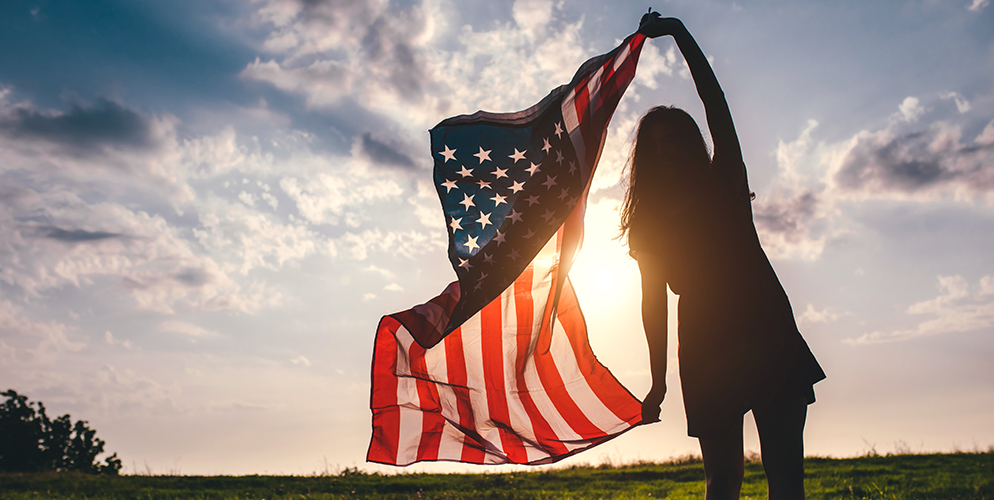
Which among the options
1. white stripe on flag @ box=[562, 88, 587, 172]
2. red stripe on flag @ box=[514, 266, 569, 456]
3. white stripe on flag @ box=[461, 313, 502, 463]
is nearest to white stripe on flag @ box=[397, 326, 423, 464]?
white stripe on flag @ box=[461, 313, 502, 463]

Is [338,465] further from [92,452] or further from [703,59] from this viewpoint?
[92,452]

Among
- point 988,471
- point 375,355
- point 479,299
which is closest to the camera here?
point 479,299

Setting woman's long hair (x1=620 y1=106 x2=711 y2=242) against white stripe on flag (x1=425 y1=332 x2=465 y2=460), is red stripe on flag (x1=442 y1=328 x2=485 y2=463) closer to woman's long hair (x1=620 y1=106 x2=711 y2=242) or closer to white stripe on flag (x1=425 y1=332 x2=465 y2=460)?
white stripe on flag (x1=425 y1=332 x2=465 y2=460)

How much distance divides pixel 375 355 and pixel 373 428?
0.59m

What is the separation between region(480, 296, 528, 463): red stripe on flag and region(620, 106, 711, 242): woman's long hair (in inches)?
67.3

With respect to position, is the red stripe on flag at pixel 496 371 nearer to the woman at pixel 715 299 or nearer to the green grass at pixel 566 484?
the woman at pixel 715 299

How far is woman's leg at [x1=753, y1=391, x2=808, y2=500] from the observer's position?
2619 millimetres

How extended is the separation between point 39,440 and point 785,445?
3411 cm

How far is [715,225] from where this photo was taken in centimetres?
294

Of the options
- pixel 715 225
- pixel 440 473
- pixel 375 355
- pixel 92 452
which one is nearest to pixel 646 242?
pixel 715 225

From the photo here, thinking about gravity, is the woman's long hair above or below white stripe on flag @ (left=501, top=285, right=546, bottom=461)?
above

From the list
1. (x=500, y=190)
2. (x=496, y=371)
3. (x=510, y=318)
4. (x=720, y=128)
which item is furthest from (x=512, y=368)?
(x=720, y=128)

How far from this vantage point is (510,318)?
4684 millimetres

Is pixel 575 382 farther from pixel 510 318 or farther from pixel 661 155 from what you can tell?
pixel 661 155
